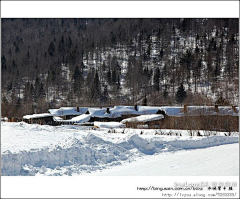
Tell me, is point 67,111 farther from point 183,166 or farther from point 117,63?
point 117,63

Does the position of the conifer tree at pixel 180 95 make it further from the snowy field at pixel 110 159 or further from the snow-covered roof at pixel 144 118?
the snowy field at pixel 110 159

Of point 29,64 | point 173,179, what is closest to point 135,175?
point 173,179

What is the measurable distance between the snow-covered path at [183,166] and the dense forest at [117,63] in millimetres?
36646

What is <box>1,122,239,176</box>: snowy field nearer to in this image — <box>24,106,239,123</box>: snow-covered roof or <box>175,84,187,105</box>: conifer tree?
<box>24,106,239,123</box>: snow-covered roof

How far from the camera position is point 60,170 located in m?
8.21

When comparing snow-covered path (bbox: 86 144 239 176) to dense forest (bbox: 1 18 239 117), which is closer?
snow-covered path (bbox: 86 144 239 176)

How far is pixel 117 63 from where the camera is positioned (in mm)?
64812

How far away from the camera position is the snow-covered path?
25.2 feet

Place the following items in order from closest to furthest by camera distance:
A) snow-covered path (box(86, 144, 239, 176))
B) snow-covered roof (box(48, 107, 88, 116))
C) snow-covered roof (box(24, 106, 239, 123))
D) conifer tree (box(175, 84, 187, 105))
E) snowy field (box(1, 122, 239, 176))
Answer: snow-covered path (box(86, 144, 239, 176))
snowy field (box(1, 122, 239, 176))
snow-covered roof (box(24, 106, 239, 123))
snow-covered roof (box(48, 107, 88, 116))
conifer tree (box(175, 84, 187, 105))

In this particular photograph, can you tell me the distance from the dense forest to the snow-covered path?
1443 inches

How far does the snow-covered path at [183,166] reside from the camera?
7685 mm

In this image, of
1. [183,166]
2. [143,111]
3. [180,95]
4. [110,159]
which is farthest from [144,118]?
[180,95]

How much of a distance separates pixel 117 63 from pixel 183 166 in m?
57.1

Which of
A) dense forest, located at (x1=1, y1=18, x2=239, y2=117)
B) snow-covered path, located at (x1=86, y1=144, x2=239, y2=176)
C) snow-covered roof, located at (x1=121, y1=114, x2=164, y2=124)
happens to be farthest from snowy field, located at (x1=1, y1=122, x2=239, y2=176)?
dense forest, located at (x1=1, y1=18, x2=239, y2=117)
